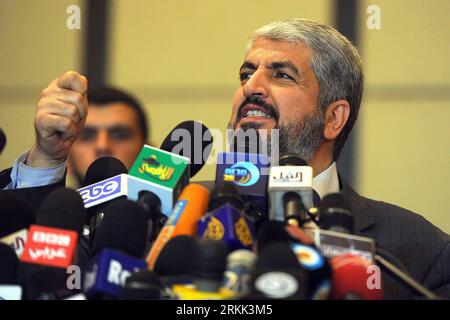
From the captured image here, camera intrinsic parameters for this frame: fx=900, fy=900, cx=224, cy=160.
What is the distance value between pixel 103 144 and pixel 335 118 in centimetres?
125

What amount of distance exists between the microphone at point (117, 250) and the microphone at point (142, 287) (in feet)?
0.13

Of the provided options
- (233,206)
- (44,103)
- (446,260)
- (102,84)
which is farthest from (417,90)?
(233,206)

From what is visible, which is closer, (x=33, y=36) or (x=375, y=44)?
(x=375, y=44)

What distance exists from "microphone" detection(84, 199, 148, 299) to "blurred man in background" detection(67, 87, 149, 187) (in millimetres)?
2046

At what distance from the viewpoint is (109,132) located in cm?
379

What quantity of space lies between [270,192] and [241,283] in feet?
1.43

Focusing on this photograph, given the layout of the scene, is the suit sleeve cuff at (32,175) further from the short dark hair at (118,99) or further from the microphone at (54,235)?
the short dark hair at (118,99)

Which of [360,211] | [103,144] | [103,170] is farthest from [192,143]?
[103,144]

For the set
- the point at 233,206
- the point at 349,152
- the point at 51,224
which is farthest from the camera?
the point at 349,152

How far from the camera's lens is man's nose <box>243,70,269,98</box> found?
2.60 meters

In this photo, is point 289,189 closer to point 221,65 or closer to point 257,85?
point 257,85

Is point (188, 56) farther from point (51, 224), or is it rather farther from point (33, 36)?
point (51, 224)

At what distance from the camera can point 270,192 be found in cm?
177

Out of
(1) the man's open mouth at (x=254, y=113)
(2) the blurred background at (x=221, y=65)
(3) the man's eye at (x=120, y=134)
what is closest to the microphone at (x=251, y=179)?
(1) the man's open mouth at (x=254, y=113)
